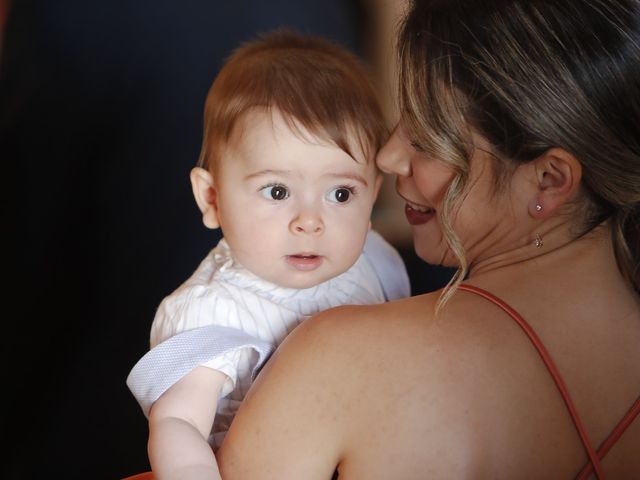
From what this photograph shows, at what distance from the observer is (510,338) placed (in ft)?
4.31

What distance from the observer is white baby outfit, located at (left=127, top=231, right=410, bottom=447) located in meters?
1.52

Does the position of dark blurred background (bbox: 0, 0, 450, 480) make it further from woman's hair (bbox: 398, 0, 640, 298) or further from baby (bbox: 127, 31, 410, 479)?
woman's hair (bbox: 398, 0, 640, 298)

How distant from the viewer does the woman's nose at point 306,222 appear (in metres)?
1.57

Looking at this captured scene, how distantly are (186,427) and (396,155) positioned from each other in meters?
0.57

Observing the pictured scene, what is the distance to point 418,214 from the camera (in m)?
1.71

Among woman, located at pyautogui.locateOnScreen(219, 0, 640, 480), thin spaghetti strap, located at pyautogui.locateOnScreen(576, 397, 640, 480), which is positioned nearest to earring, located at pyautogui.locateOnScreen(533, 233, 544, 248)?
woman, located at pyautogui.locateOnScreen(219, 0, 640, 480)

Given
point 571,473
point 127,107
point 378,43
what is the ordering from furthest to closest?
point 378,43 < point 127,107 < point 571,473

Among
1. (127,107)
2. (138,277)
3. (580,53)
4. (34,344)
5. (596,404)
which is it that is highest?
(580,53)

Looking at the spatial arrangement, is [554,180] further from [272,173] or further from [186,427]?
[186,427]

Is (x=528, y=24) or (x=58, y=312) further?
(x=58, y=312)

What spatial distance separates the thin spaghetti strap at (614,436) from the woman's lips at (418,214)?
52 cm

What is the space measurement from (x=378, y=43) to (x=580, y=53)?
8.81 feet

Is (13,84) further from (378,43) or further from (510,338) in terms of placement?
(510,338)

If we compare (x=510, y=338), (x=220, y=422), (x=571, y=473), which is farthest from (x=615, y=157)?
(x=220, y=422)
